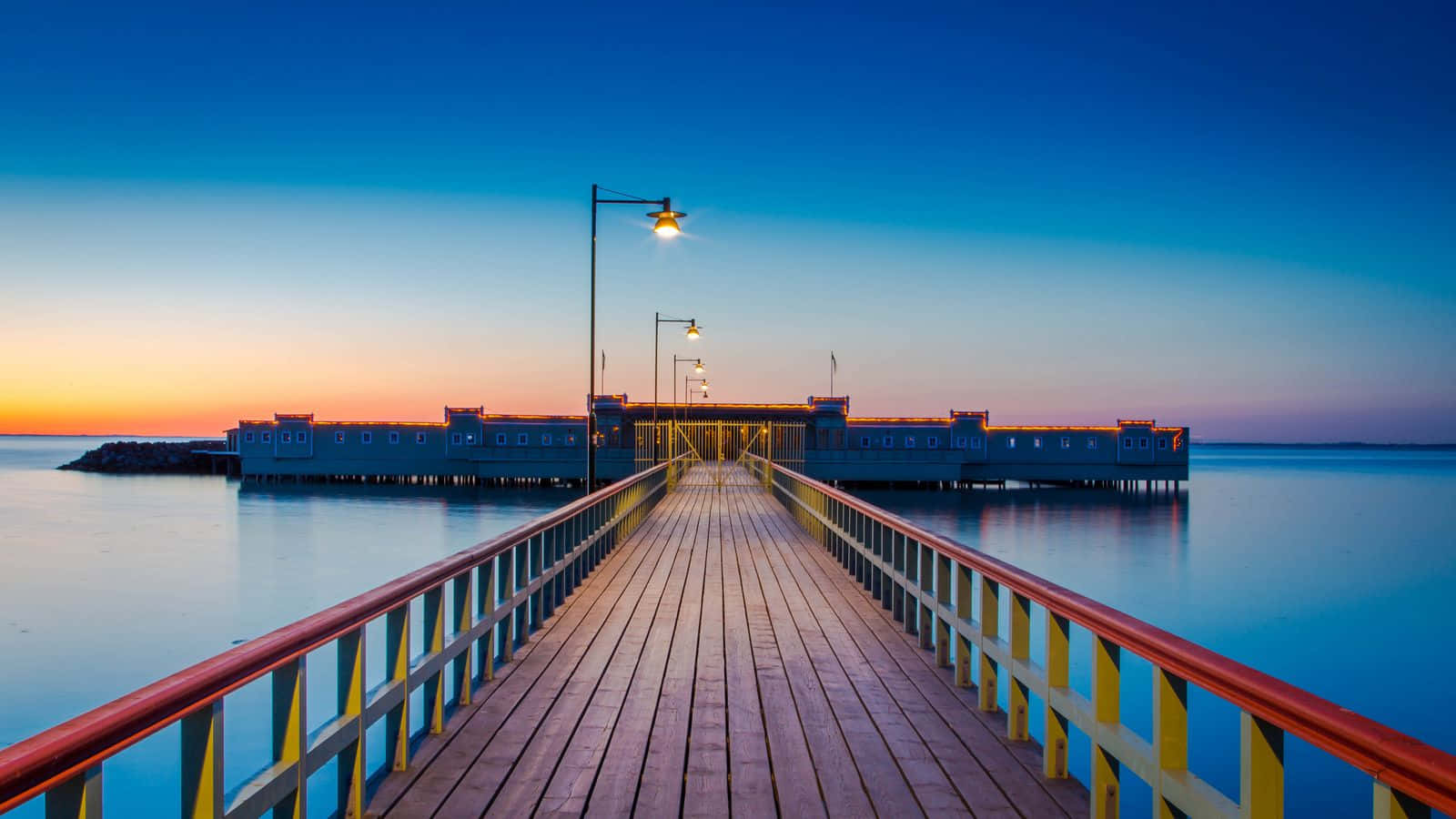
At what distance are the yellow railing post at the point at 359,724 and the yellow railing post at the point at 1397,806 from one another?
335cm

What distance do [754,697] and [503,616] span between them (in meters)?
1.75

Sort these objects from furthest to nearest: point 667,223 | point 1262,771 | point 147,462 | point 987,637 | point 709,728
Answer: point 147,462 < point 667,223 < point 987,637 < point 709,728 < point 1262,771

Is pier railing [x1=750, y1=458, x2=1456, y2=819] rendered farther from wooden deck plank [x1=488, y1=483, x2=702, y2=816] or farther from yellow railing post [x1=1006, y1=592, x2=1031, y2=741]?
wooden deck plank [x1=488, y1=483, x2=702, y2=816]

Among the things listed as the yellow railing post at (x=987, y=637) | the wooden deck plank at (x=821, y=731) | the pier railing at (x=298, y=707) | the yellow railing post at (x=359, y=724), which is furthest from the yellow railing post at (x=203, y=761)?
the yellow railing post at (x=987, y=637)

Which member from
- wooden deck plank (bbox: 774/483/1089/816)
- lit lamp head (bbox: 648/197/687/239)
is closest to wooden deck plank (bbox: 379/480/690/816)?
wooden deck plank (bbox: 774/483/1089/816)

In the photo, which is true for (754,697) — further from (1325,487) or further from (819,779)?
(1325,487)

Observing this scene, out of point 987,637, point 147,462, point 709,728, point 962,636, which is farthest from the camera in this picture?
point 147,462

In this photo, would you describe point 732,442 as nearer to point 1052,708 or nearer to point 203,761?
point 1052,708

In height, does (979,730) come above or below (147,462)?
above

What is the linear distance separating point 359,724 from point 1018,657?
315 centimetres

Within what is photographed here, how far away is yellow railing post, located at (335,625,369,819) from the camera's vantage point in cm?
354

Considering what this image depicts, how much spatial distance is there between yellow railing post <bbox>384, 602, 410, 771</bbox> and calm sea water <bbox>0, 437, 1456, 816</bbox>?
4.07m

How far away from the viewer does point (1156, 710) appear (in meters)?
3.02

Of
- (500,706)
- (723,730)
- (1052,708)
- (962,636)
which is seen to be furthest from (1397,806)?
(500,706)
